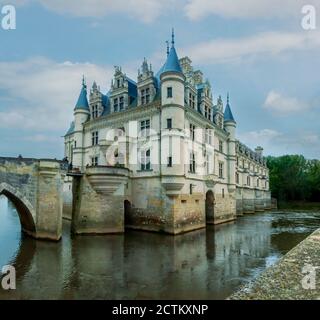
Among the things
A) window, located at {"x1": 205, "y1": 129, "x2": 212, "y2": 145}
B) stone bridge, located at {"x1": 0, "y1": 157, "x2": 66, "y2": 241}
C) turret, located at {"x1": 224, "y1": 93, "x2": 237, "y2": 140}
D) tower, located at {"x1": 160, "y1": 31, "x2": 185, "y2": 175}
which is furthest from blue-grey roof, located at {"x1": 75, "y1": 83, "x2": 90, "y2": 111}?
turret, located at {"x1": 224, "y1": 93, "x2": 237, "y2": 140}

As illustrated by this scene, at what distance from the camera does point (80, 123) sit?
33.8 metres

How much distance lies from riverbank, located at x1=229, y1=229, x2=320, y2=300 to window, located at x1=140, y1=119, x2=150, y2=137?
59.1ft

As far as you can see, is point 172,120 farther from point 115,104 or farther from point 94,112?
point 94,112

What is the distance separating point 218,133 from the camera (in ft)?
115

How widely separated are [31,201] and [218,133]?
22708 millimetres

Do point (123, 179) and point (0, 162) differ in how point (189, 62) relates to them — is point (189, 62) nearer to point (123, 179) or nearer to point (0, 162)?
point (123, 179)

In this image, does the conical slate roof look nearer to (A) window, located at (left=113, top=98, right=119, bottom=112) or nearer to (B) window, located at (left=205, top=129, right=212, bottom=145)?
(B) window, located at (left=205, top=129, right=212, bottom=145)

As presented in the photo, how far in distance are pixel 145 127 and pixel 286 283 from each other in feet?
68.1

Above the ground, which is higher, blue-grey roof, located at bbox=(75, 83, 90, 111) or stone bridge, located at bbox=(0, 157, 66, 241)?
blue-grey roof, located at bbox=(75, 83, 90, 111)

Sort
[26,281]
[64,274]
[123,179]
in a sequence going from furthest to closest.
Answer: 1. [123,179]
2. [64,274]
3. [26,281]

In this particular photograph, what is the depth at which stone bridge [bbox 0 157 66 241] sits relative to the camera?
744 inches

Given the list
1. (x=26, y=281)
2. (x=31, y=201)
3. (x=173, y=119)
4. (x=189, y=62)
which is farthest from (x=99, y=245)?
(x=189, y=62)

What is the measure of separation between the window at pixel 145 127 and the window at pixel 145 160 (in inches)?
61.6

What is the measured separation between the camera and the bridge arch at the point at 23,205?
1848 centimetres
